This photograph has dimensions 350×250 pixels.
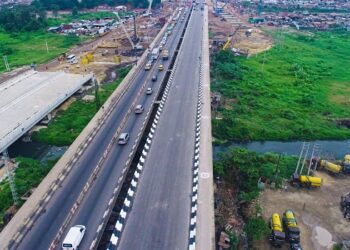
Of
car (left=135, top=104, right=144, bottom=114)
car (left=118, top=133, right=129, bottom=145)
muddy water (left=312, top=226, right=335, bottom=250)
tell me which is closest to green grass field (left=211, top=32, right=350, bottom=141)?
car (left=135, top=104, right=144, bottom=114)

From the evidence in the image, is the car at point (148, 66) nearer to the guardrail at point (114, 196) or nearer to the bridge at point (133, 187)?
the bridge at point (133, 187)

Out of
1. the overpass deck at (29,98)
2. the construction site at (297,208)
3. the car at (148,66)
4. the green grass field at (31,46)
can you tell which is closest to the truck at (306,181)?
the construction site at (297,208)

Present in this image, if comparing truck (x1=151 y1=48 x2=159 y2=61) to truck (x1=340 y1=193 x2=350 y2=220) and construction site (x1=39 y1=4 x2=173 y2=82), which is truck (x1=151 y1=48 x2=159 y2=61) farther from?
truck (x1=340 y1=193 x2=350 y2=220)

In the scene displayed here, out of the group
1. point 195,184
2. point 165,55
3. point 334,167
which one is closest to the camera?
point 195,184

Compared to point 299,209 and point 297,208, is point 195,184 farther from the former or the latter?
point 299,209

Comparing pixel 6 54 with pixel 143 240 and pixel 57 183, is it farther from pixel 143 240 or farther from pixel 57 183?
pixel 143 240

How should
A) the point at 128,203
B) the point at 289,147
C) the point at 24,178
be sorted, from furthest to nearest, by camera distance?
the point at 289,147, the point at 24,178, the point at 128,203

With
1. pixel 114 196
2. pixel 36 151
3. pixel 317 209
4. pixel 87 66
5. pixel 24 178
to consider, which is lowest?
pixel 36 151

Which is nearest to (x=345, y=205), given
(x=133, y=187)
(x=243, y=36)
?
(x=133, y=187)
